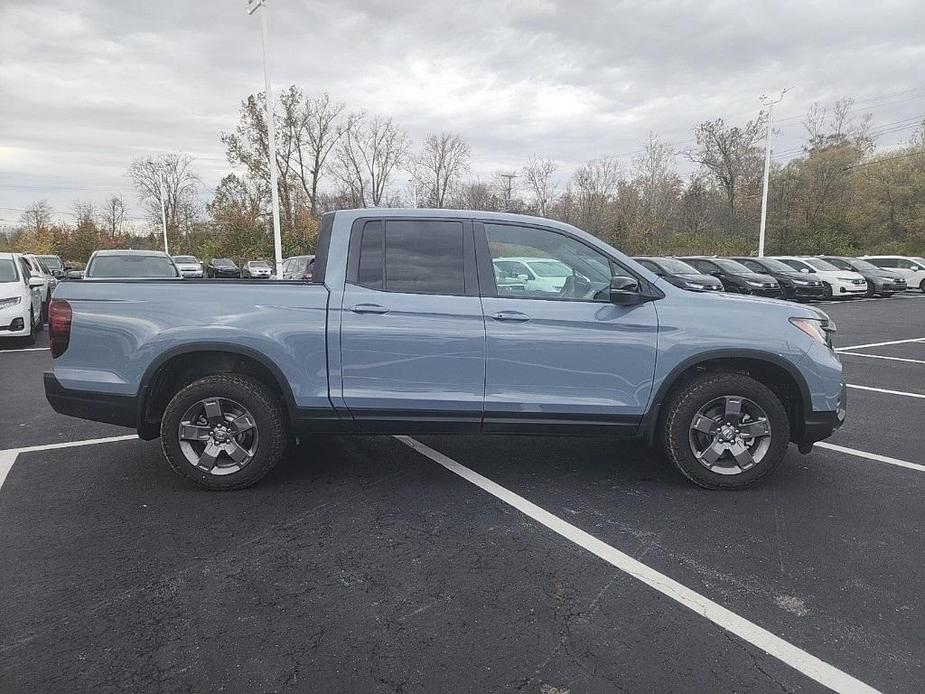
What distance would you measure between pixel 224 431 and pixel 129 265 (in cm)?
840

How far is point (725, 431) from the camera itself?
4250mm

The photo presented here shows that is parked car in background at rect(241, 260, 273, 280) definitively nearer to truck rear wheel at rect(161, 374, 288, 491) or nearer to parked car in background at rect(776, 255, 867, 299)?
parked car in background at rect(776, 255, 867, 299)

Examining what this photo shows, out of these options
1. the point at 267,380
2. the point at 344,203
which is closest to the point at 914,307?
the point at 267,380

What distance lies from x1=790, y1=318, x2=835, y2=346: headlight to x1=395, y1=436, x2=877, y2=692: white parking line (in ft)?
6.73

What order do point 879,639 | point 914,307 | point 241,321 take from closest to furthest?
point 879,639 < point 241,321 < point 914,307

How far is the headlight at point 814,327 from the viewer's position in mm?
4203

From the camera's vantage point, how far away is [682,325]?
4125 millimetres

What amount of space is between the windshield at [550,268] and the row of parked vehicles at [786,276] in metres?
15.9

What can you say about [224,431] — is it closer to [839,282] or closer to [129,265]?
[129,265]

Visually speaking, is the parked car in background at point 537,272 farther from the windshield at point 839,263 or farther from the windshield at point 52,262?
the windshield at point 52,262

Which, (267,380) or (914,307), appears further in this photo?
(914,307)

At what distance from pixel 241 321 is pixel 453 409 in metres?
1.49

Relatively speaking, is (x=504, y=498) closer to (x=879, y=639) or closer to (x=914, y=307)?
(x=879, y=639)


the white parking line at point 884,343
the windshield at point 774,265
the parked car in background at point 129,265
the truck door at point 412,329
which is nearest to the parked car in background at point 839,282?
the windshield at point 774,265
